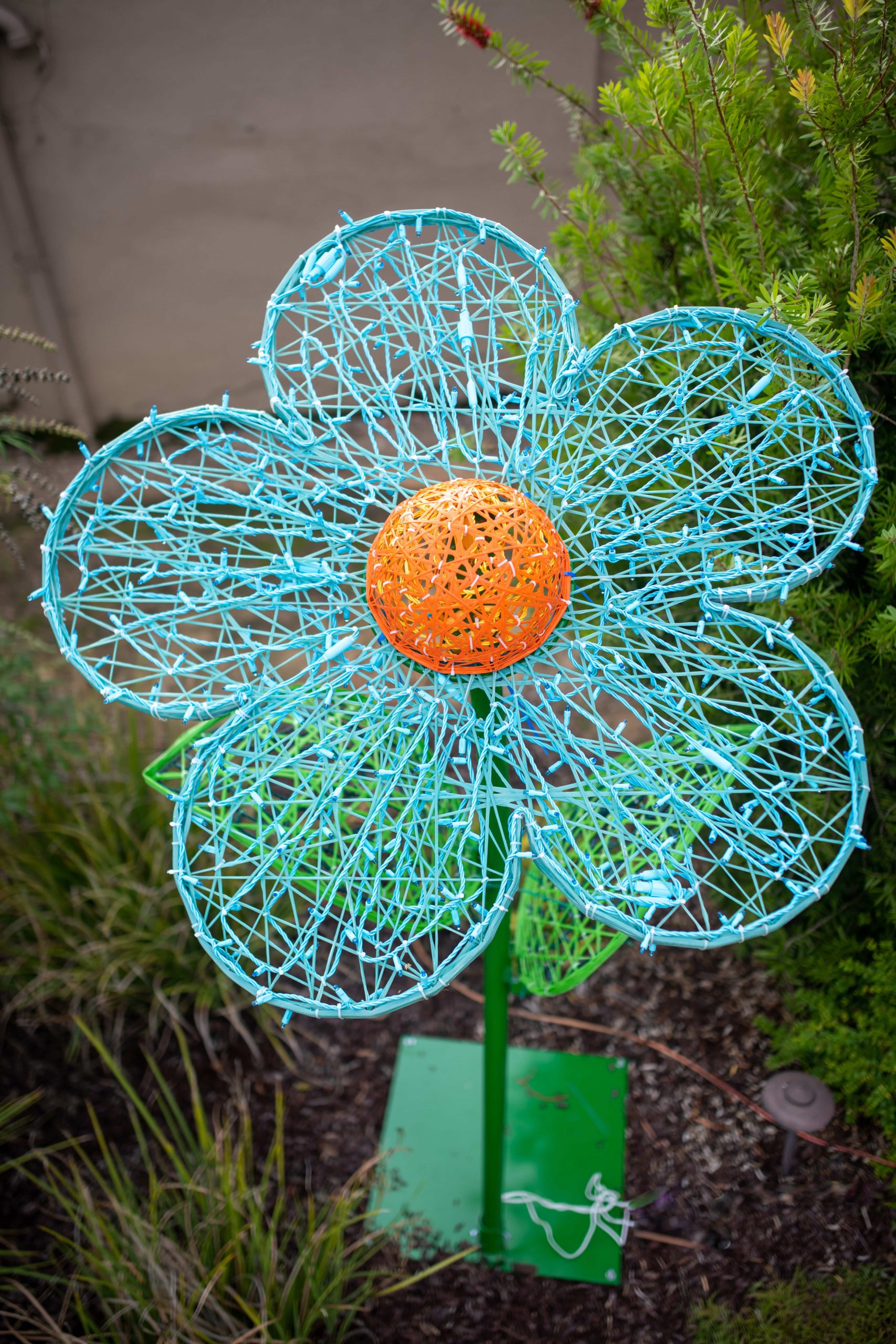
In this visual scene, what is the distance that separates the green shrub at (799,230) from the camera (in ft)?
3.44

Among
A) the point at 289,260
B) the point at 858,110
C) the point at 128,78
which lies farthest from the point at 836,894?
the point at 128,78

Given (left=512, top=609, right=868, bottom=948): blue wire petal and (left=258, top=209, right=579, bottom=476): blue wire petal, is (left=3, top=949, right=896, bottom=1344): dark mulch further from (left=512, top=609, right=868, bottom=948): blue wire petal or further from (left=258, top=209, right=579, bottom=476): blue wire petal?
(left=258, top=209, right=579, bottom=476): blue wire petal

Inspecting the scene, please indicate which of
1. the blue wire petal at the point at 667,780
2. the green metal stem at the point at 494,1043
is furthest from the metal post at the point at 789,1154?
the blue wire petal at the point at 667,780

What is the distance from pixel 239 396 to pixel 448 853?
3.46 meters

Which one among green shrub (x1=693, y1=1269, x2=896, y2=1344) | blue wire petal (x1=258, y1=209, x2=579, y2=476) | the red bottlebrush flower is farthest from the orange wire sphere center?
green shrub (x1=693, y1=1269, x2=896, y2=1344)

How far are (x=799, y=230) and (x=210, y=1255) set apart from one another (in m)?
1.86

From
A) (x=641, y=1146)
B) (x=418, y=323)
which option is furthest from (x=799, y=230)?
(x=641, y=1146)

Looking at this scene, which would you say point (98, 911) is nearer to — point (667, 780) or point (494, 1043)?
point (494, 1043)

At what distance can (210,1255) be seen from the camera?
1528 mm

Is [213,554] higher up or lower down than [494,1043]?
higher up

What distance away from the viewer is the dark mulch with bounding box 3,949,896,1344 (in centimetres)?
156

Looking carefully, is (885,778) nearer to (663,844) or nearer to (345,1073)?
(663,844)

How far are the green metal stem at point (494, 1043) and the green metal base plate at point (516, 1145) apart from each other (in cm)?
8

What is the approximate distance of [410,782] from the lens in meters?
1.11
